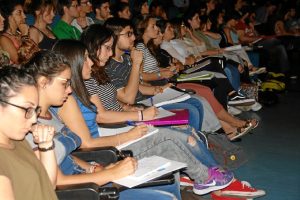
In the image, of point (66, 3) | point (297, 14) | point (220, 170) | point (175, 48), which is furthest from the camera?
point (297, 14)

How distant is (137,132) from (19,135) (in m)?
1.13

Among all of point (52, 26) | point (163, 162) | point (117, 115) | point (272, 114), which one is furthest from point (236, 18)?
point (163, 162)

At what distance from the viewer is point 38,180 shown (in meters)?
1.60

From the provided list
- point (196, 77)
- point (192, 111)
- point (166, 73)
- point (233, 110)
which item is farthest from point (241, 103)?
point (192, 111)

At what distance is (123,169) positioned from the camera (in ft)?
6.93

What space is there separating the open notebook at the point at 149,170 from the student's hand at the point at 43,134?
15.8 inches

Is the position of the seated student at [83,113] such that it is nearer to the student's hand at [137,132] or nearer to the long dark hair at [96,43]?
the student's hand at [137,132]

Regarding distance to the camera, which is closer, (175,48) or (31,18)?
(31,18)

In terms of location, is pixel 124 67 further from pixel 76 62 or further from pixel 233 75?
pixel 233 75

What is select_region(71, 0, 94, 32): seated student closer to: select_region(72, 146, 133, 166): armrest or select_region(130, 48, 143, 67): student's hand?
select_region(130, 48, 143, 67): student's hand

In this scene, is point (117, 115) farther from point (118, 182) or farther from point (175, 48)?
point (175, 48)

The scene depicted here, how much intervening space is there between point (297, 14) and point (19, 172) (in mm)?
8611

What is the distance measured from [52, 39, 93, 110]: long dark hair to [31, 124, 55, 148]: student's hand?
70 cm

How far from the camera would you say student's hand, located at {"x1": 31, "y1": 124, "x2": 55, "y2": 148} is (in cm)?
181
